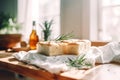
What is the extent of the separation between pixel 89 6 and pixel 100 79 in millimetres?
929

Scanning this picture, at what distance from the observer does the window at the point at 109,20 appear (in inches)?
57.8

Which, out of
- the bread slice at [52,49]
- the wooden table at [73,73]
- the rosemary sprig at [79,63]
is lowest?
the wooden table at [73,73]

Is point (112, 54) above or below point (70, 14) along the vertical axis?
below

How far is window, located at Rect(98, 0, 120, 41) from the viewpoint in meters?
1.47

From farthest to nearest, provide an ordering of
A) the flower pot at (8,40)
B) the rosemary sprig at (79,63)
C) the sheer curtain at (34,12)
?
the sheer curtain at (34,12) → the flower pot at (8,40) → the rosemary sprig at (79,63)

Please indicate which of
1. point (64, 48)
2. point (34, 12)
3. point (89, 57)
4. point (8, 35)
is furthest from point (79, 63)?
point (34, 12)

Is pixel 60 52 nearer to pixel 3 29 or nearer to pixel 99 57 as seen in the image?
pixel 99 57

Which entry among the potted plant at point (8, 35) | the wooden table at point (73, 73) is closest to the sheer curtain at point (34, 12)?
the potted plant at point (8, 35)

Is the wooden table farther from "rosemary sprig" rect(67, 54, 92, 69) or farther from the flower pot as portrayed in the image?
the flower pot

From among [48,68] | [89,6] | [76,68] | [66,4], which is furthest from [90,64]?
[66,4]

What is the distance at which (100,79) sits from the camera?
1.88 feet

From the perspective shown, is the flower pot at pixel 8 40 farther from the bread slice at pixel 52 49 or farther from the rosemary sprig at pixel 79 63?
the rosemary sprig at pixel 79 63

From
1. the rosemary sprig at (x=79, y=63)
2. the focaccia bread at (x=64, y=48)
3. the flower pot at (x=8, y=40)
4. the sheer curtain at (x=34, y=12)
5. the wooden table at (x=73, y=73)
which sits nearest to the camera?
the wooden table at (x=73, y=73)

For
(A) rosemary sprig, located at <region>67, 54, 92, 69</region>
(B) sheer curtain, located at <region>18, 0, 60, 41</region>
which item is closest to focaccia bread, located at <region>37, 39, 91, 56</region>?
(A) rosemary sprig, located at <region>67, 54, 92, 69</region>
